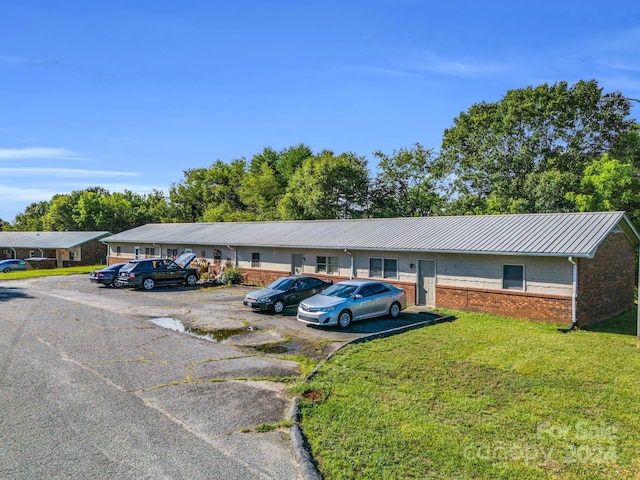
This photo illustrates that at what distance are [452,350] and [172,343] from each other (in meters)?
7.23

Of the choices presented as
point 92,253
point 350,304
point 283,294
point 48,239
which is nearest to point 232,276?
point 283,294

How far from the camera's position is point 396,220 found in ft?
79.2

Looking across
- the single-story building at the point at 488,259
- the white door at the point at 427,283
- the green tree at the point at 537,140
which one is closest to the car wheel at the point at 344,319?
the single-story building at the point at 488,259

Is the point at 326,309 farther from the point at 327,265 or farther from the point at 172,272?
the point at 172,272

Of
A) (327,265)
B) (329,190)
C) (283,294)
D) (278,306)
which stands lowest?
(278,306)

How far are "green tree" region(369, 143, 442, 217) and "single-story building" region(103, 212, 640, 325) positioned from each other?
649 inches

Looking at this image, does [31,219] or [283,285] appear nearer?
[283,285]

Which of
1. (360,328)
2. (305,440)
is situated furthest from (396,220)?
(305,440)

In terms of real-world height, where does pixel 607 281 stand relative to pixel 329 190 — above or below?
below

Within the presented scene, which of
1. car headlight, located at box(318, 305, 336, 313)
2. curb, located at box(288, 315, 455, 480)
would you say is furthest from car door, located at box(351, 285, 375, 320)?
curb, located at box(288, 315, 455, 480)

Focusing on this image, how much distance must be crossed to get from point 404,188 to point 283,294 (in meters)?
28.8

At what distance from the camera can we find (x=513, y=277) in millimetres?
16031

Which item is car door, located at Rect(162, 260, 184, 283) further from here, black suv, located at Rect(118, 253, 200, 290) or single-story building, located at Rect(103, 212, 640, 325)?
single-story building, located at Rect(103, 212, 640, 325)

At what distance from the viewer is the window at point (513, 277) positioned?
1583 centimetres
